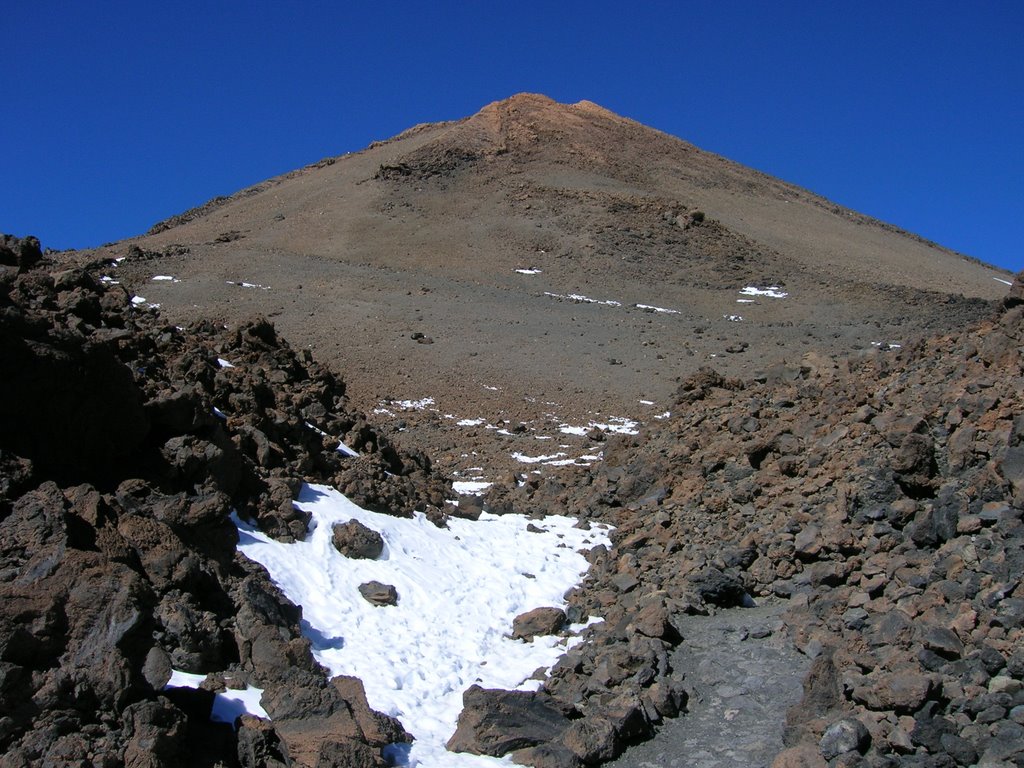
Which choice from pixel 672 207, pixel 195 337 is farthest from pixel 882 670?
pixel 672 207

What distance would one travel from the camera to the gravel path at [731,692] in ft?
21.7

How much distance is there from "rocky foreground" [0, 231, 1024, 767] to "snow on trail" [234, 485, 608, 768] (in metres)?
0.28

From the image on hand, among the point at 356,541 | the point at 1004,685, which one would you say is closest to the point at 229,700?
the point at 356,541

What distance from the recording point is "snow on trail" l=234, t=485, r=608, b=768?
24.0 feet

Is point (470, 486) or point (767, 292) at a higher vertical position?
point (767, 292)

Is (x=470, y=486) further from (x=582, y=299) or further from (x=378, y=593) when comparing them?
(x=582, y=299)

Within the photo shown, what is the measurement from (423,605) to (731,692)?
2.91m

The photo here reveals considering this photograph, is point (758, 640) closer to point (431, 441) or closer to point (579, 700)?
point (579, 700)

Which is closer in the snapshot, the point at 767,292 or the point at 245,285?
the point at 245,285

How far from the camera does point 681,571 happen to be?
977cm

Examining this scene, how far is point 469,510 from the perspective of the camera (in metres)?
12.0

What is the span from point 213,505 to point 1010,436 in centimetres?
699

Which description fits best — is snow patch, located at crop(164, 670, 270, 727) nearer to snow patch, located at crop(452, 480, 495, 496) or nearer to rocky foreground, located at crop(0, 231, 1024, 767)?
rocky foreground, located at crop(0, 231, 1024, 767)

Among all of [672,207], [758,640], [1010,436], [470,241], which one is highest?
[672,207]
